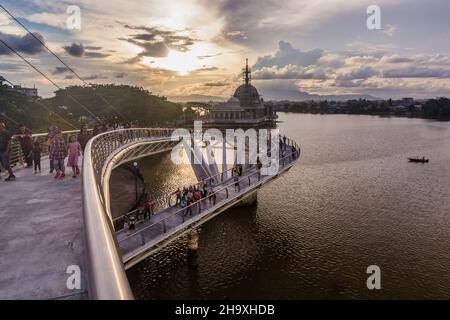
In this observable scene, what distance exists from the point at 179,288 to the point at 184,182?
29.7 m

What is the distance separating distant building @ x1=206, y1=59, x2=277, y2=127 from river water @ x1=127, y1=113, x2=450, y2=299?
5203cm

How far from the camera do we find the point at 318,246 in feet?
89.8

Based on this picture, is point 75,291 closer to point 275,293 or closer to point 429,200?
point 275,293

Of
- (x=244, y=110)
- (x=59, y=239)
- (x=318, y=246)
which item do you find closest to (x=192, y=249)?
(x=318, y=246)

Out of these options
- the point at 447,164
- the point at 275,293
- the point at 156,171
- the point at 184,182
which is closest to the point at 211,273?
the point at 275,293

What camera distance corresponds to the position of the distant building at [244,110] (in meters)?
101

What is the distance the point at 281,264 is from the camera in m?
24.6

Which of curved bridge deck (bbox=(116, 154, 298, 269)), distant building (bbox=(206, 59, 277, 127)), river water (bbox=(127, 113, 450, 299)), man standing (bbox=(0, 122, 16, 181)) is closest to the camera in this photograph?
man standing (bbox=(0, 122, 16, 181))

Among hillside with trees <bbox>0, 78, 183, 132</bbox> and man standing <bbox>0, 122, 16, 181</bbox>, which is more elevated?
hillside with trees <bbox>0, 78, 183, 132</bbox>

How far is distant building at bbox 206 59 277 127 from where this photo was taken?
332ft

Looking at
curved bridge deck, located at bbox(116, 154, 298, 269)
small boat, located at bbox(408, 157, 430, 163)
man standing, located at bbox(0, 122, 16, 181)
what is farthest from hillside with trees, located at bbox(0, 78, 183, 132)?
small boat, located at bbox(408, 157, 430, 163)

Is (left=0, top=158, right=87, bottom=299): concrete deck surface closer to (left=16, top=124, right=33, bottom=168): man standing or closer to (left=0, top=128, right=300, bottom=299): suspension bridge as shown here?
(left=0, top=128, right=300, bottom=299): suspension bridge

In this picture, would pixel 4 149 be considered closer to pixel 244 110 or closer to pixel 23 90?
pixel 244 110

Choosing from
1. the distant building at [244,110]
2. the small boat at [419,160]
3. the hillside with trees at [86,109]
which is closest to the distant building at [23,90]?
the hillside with trees at [86,109]
